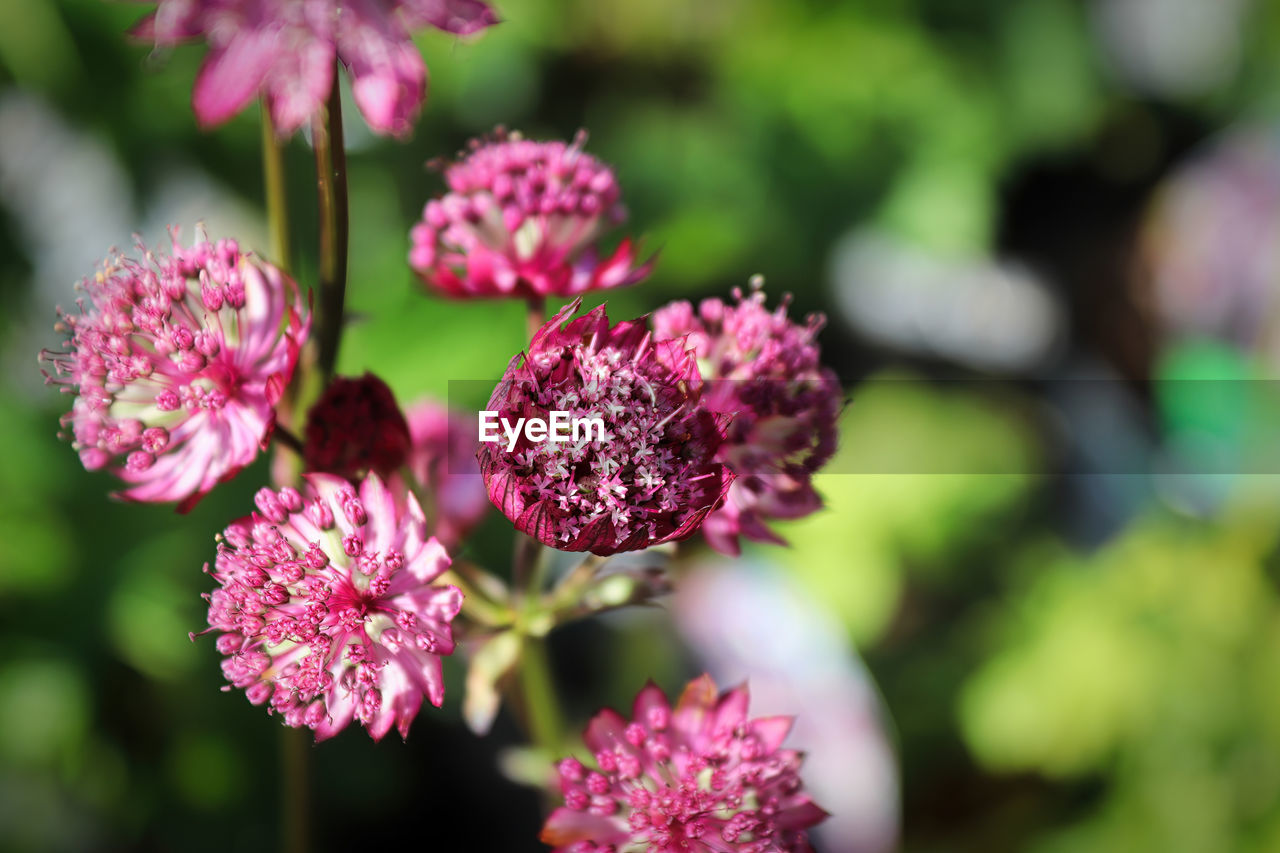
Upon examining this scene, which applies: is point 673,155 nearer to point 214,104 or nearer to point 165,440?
point 165,440

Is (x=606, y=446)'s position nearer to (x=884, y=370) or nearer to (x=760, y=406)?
(x=760, y=406)

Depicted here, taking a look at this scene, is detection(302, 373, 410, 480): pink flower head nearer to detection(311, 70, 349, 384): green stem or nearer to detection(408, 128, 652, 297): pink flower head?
detection(311, 70, 349, 384): green stem

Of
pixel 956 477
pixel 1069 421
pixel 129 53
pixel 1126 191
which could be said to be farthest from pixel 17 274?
pixel 1126 191

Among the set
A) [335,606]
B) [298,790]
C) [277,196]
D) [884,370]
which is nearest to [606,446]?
[335,606]

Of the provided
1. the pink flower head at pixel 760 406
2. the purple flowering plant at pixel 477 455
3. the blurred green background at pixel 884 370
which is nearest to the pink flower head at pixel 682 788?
the purple flowering plant at pixel 477 455

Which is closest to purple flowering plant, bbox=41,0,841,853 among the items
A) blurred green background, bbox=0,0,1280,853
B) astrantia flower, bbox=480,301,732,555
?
astrantia flower, bbox=480,301,732,555

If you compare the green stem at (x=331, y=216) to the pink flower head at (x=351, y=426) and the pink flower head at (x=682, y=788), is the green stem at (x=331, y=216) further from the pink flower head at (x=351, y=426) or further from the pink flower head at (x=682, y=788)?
the pink flower head at (x=682, y=788)
